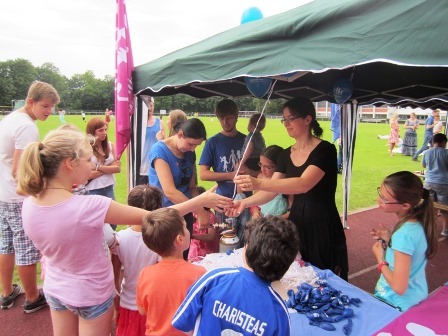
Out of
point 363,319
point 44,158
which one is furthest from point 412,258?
point 44,158

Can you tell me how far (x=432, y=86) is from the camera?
421 cm

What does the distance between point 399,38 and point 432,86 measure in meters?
3.42

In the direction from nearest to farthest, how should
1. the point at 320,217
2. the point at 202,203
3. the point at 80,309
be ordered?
the point at 80,309 < the point at 202,203 < the point at 320,217

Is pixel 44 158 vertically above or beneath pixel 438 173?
above

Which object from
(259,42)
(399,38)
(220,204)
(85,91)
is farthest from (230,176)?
(85,91)

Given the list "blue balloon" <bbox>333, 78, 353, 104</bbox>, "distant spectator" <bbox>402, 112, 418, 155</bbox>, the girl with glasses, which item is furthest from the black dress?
"distant spectator" <bbox>402, 112, 418, 155</bbox>

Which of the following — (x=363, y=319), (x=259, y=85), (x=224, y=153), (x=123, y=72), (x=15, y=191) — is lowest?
(x=363, y=319)

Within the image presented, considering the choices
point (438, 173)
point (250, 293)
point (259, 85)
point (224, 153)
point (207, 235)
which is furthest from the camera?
point (438, 173)

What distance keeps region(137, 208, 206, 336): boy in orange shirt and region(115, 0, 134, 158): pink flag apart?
182cm

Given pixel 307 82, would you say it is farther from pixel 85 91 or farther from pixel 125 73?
pixel 85 91

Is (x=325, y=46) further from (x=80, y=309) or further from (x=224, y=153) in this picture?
(x=224, y=153)

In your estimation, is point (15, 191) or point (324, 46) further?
point (15, 191)

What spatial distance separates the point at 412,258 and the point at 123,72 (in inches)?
109

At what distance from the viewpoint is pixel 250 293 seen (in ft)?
3.90
